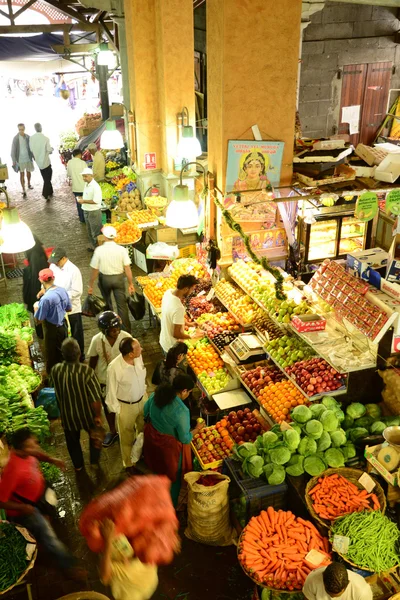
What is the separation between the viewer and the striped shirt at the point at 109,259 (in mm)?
8312

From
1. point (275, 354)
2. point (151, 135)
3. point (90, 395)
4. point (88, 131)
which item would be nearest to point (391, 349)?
point (275, 354)

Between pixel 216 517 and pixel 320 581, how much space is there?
4.92 ft

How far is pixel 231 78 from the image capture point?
269 inches

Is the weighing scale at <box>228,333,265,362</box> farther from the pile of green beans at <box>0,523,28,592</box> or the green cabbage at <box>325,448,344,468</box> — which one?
the pile of green beans at <box>0,523,28,592</box>

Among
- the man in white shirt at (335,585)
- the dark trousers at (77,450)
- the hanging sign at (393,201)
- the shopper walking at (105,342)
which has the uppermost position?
the hanging sign at (393,201)

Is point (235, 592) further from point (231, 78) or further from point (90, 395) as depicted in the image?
point (231, 78)

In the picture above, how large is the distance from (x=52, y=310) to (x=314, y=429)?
3684 millimetres

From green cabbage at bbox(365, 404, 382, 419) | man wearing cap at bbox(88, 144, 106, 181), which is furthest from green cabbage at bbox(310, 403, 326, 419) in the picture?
man wearing cap at bbox(88, 144, 106, 181)

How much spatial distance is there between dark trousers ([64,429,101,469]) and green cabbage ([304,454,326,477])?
7.88 feet

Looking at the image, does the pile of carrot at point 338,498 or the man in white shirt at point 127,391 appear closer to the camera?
the pile of carrot at point 338,498

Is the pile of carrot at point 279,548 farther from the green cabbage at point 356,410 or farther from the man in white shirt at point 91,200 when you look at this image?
the man in white shirt at point 91,200

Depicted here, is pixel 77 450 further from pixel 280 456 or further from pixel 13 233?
pixel 13 233

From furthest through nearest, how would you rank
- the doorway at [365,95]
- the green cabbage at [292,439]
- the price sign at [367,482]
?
the doorway at [365,95]
the green cabbage at [292,439]
the price sign at [367,482]

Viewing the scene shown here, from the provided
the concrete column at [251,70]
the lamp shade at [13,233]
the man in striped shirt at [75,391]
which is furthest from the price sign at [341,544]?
the concrete column at [251,70]
